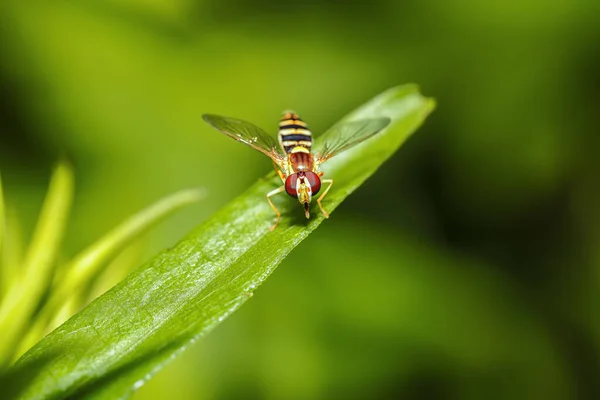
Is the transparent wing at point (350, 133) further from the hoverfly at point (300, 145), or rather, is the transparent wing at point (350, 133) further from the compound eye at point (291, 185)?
the compound eye at point (291, 185)

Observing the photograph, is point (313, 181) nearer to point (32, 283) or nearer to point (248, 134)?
point (248, 134)

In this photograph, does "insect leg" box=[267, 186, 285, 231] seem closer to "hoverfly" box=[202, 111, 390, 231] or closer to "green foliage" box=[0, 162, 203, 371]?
"hoverfly" box=[202, 111, 390, 231]

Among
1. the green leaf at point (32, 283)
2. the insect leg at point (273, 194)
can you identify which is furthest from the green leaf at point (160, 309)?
the green leaf at point (32, 283)

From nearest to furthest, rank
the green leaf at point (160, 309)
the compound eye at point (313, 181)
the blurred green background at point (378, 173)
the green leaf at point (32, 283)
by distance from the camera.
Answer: the green leaf at point (160, 309), the green leaf at point (32, 283), the compound eye at point (313, 181), the blurred green background at point (378, 173)

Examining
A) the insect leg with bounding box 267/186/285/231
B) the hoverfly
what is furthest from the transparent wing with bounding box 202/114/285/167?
the insect leg with bounding box 267/186/285/231

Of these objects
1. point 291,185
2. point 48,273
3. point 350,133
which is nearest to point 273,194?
point 291,185

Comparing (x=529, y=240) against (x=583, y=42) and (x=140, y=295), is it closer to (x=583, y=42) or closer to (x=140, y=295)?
(x=583, y=42)

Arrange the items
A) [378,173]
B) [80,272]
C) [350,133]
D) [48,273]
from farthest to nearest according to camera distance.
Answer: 1. [378,173]
2. [350,133]
3. [80,272]
4. [48,273]
